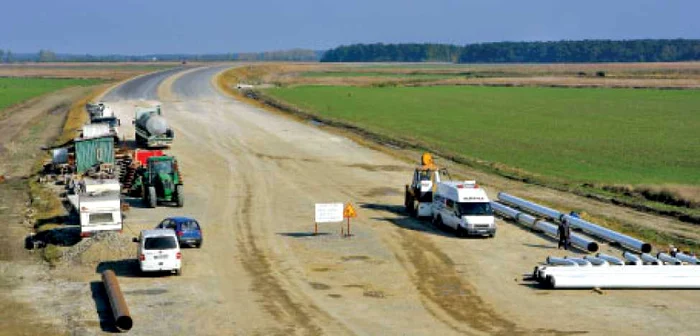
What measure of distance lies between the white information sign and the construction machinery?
270 inches

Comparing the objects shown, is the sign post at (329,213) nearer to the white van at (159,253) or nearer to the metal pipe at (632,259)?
the white van at (159,253)

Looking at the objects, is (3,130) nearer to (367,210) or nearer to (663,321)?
(367,210)

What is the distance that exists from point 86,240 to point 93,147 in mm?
23470

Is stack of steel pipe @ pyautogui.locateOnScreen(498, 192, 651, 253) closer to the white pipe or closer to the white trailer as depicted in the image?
the white pipe

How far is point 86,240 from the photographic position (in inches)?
1884

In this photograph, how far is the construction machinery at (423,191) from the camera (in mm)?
57250

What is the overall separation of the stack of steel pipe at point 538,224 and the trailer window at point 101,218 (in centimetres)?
2256

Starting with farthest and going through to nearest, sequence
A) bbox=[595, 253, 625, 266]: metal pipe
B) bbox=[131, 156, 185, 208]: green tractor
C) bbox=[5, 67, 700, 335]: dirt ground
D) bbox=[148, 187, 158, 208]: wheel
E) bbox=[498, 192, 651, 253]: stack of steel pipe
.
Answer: bbox=[131, 156, 185, 208]: green tractor, bbox=[148, 187, 158, 208]: wheel, bbox=[498, 192, 651, 253]: stack of steel pipe, bbox=[595, 253, 625, 266]: metal pipe, bbox=[5, 67, 700, 335]: dirt ground

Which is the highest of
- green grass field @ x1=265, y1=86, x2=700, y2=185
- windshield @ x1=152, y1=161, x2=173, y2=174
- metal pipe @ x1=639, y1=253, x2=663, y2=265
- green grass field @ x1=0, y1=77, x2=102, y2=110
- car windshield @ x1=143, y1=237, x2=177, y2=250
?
windshield @ x1=152, y1=161, x2=173, y2=174

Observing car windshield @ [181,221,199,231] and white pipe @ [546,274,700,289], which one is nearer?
white pipe @ [546,274,700,289]

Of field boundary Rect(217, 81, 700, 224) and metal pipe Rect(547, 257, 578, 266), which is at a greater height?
metal pipe Rect(547, 257, 578, 266)

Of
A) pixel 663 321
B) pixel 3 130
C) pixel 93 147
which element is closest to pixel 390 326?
pixel 663 321

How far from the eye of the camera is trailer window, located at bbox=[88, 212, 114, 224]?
4922 centimetres

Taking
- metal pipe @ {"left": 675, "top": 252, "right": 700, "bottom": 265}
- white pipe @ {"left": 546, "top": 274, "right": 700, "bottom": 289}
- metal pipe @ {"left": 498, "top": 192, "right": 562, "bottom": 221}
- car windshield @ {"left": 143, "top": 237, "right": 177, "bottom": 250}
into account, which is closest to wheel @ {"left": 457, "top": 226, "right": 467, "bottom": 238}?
metal pipe @ {"left": 498, "top": 192, "right": 562, "bottom": 221}
